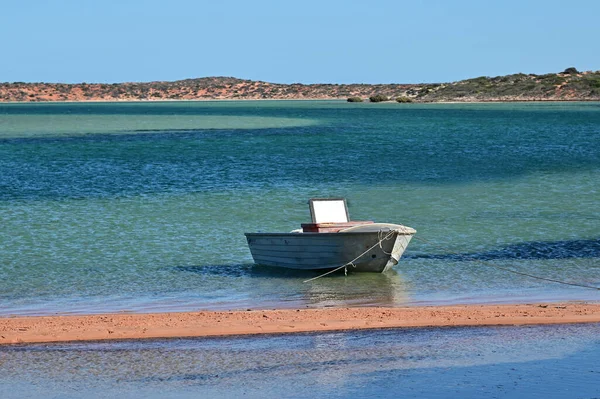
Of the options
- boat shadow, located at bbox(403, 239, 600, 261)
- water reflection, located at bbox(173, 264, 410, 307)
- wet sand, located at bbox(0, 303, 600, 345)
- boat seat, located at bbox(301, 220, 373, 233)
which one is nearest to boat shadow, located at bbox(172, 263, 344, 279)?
water reflection, located at bbox(173, 264, 410, 307)

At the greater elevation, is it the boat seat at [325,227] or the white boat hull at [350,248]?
the boat seat at [325,227]

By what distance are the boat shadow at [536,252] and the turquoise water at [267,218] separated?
46mm

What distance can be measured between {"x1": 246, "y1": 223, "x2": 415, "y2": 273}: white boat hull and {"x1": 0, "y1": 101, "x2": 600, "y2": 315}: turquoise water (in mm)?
330

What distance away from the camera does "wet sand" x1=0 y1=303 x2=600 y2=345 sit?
47.9 ft

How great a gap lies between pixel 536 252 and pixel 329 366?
12.3 m

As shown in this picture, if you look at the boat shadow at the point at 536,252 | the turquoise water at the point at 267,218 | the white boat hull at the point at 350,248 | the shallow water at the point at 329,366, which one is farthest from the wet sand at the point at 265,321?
the boat shadow at the point at 536,252

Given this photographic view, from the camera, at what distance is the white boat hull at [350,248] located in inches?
815

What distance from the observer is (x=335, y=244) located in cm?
2089

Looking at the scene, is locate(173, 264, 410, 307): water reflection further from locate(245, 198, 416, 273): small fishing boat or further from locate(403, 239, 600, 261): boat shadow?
locate(403, 239, 600, 261): boat shadow

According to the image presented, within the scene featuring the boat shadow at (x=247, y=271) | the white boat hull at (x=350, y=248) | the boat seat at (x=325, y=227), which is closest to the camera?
the white boat hull at (x=350, y=248)

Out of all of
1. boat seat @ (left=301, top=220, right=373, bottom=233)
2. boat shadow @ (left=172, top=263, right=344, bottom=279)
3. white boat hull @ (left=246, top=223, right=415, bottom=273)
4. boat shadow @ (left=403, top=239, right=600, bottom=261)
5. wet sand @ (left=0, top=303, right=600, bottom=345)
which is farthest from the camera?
boat shadow @ (left=403, top=239, right=600, bottom=261)

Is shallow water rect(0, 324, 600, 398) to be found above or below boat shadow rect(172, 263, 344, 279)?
above

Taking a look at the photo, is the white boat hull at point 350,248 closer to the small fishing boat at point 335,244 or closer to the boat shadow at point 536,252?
the small fishing boat at point 335,244

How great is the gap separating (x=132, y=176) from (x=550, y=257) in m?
26.1
